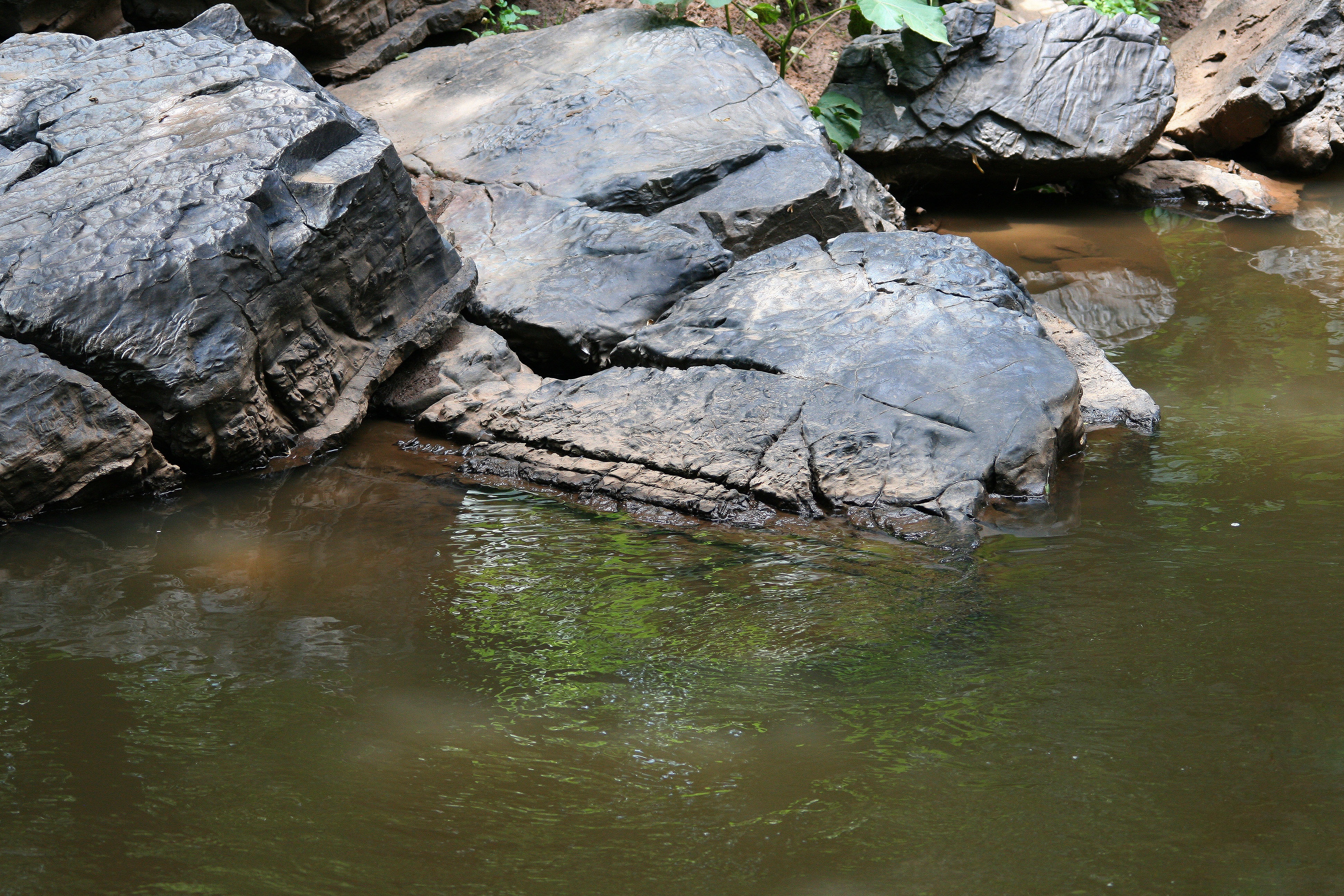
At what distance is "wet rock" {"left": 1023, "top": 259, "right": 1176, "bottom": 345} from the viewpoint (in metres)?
6.29

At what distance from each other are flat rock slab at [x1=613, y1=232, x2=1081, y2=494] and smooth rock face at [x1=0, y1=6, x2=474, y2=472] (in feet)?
4.34

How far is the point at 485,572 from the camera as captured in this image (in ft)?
11.6

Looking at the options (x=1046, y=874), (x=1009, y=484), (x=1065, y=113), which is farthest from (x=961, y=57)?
(x=1046, y=874)

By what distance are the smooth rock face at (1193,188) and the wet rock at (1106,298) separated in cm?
209

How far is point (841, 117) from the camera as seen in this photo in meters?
8.28

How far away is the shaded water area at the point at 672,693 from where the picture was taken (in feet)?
6.96

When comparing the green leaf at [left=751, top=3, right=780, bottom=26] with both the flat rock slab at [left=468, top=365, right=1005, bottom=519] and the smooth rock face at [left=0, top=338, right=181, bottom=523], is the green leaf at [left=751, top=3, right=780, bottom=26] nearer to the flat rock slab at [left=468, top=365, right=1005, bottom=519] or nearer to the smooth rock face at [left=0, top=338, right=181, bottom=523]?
the flat rock slab at [left=468, top=365, right=1005, bottom=519]

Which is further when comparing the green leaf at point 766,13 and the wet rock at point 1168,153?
the wet rock at point 1168,153

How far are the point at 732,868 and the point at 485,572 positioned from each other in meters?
1.69

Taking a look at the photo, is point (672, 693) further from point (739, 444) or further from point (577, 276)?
point (577, 276)

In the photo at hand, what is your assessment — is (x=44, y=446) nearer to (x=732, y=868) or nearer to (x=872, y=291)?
(x=732, y=868)

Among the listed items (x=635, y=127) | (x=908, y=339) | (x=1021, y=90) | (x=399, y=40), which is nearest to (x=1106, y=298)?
(x=1021, y=90)

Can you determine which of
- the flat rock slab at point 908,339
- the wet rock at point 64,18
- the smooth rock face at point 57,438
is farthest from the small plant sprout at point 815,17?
the smooth rock face at point 57,438

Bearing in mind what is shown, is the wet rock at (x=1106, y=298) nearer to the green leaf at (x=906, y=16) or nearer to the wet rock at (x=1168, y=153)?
the green leaf at (x=906, y=16)
